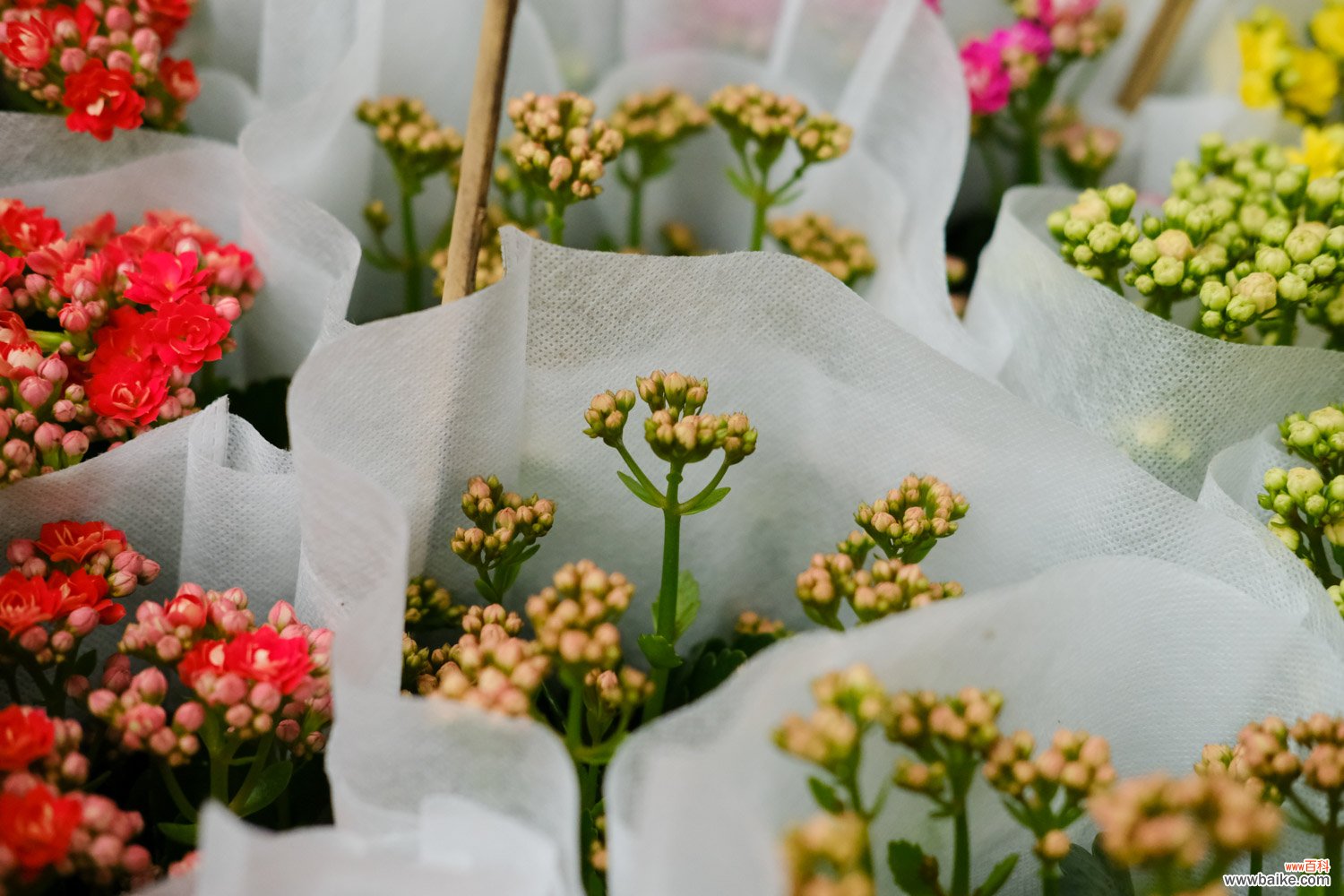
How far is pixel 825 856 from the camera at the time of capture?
449 millimetres

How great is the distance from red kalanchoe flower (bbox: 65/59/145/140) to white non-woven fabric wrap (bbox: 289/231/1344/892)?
345 mm

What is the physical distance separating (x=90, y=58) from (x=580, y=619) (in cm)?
59

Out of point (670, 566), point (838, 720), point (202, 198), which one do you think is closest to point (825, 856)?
point (838, 720)

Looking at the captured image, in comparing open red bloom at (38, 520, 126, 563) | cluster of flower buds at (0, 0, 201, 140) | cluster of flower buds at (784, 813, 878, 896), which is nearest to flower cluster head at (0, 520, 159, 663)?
open red bloom at (38, 520, 126, 563)

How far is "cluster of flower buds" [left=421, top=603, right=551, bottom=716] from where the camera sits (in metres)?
0.53

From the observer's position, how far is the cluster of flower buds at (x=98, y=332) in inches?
27.5

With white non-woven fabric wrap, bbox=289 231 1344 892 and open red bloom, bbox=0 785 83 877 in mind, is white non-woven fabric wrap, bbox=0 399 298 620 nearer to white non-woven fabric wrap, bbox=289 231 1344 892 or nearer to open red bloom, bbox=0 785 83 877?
white non-woven fabric wrap, bbox=289 231 1344 892

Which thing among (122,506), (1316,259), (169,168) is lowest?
(122,506)

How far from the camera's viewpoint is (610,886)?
501mm

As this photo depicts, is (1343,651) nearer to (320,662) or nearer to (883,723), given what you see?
(883,723)

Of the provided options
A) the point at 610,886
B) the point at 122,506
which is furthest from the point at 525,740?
the point at 122,506

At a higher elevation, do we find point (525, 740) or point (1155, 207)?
point (1155, 207)

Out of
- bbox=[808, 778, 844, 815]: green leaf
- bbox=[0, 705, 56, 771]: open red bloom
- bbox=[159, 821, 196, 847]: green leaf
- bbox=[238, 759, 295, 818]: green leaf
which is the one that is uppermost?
bbox=[808, 778, 844, 815]: green leaf

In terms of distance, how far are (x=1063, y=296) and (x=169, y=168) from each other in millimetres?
667
